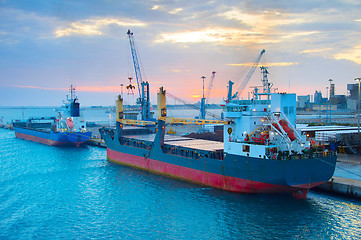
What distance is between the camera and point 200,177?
28281 mm

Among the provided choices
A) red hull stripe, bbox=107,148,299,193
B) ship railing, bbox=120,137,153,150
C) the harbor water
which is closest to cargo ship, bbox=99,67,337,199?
red hull stripe, bbox=107,148,299,193

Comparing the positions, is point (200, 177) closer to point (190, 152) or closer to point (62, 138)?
point (190, 152)

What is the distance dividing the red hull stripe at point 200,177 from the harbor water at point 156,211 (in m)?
0.63

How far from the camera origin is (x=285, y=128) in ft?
83.5

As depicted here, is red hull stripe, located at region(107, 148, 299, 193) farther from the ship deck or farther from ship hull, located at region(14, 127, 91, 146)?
ship hull, located at region(14, 127, 91, 146)

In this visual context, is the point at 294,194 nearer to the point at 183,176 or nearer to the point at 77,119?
the point at 183,176

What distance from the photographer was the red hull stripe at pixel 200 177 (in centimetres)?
2397

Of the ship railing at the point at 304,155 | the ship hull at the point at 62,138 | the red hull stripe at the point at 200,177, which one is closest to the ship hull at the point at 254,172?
the red hull stripe at the point at 200,177

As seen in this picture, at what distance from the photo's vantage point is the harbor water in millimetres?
19062

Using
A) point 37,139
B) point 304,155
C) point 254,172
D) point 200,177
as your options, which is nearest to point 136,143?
point 200,177

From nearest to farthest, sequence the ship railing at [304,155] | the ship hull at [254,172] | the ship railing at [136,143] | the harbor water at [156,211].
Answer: the harbor water at [156,211]
the ship hull at [254,172]
the ship railing at [304,155]
the ship railing at [136,143]

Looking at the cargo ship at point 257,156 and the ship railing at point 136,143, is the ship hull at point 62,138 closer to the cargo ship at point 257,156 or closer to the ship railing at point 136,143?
the ship railing at point 136,143

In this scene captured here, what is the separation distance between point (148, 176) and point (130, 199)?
293 inches

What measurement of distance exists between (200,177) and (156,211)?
6.84 m
